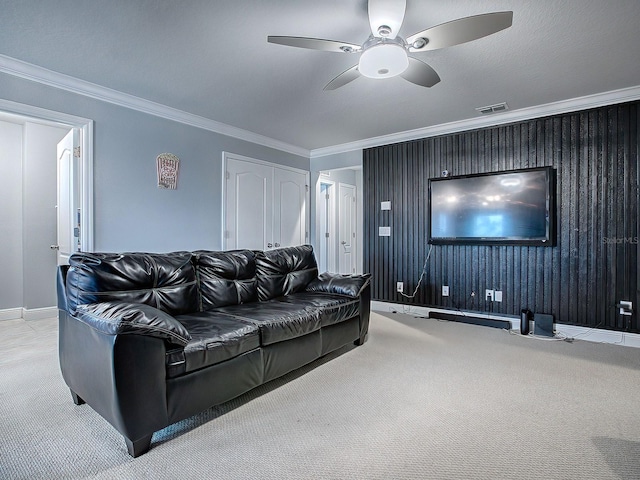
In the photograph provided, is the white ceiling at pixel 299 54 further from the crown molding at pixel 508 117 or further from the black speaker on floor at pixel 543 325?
the black speaker on floor at pixel 543 325

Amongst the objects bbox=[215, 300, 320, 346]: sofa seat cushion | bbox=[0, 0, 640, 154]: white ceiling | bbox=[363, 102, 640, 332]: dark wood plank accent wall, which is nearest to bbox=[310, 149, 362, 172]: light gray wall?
bbox=[363, 102, 640, 332]: dark wood plank accent wall

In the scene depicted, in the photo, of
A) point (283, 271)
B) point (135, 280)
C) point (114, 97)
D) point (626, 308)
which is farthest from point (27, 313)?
point (626, 308)

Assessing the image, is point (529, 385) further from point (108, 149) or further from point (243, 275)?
point (108, 149)

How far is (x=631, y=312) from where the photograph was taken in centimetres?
337

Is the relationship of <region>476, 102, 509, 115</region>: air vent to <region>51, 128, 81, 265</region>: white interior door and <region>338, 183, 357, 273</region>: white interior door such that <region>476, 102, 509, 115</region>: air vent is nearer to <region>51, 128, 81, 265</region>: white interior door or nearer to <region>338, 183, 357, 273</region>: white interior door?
<region>338, 183, 357, 273</region>: white interior door

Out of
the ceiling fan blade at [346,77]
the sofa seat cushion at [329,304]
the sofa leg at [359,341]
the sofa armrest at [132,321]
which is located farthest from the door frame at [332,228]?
the sofa armrest at [132,321]

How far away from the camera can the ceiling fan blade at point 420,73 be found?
94.3 inches

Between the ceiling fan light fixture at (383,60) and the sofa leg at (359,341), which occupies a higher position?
the ceiling fan light fixture at (383,60)

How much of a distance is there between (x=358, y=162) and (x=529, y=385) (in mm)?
3823

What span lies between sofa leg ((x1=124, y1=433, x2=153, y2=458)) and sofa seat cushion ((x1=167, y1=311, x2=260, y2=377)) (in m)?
0.30

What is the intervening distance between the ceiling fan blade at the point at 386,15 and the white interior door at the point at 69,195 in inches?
120

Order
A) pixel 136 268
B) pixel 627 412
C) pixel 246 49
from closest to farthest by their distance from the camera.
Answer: pixel 627 412, pixel 136 268, pixel 246 49

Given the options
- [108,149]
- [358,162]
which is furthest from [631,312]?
[108,149]

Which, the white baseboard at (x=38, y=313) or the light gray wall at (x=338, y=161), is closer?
the white baseboard at (x=38, y=313)
